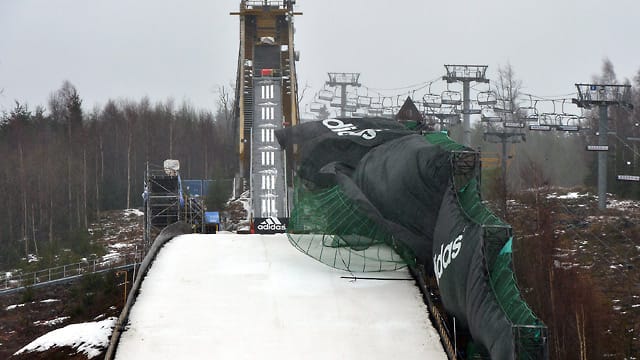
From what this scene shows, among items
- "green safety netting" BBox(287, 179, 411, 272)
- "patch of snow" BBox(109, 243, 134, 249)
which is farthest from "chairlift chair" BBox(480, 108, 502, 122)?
"patch of snow" BBox(109, 243, 134, 249)

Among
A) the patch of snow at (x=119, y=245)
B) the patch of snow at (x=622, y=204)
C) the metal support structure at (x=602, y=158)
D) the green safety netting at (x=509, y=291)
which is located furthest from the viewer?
the patch of snow at (x=119, y=245)

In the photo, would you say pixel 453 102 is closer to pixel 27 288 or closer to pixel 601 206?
pixel 601 206

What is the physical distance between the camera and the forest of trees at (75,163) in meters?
44.6

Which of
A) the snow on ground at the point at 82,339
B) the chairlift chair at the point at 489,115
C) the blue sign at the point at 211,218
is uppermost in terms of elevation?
the chairlift chair at the point at 489,115

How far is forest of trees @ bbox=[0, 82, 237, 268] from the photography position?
44.6 metres

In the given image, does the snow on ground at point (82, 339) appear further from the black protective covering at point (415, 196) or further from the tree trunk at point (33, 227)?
the tree trunk at point (33, 227)

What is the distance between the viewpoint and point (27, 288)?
28062 millimetres

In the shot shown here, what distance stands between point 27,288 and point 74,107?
32989mm

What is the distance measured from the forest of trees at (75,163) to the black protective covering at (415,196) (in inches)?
713

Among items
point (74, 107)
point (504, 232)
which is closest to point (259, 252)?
point (504, 232)

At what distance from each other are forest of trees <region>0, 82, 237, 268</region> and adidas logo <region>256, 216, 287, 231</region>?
1175cm

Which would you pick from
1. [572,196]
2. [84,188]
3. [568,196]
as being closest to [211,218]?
[84,188]

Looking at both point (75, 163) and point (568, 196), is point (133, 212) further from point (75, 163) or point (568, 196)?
point (568, 196)

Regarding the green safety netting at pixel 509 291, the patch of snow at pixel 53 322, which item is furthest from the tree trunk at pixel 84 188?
the green safety netting at pixel 509 291
